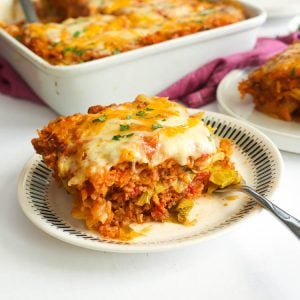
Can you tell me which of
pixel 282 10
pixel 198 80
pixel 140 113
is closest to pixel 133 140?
pixel 140 113

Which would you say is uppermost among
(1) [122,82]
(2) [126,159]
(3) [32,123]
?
(2) [126,159]

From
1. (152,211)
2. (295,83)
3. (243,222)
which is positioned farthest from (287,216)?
(295,83)

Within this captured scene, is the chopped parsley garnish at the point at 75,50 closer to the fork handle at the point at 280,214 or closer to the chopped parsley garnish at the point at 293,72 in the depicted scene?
the chopped parsley garnish at the point at 293,72

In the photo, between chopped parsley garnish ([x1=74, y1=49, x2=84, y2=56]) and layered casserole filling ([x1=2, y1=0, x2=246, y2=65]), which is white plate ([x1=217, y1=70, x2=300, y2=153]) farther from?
chopped parsley garnish ([x1=74, y1=49, x2=84, y2=56])

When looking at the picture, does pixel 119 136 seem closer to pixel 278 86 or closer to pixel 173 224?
pixel 173 224

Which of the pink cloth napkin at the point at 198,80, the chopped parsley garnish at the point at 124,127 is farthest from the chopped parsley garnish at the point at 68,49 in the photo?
the chopped parsley garnish at the point at 124,127

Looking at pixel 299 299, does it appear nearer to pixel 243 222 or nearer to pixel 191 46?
pixel 243 222
